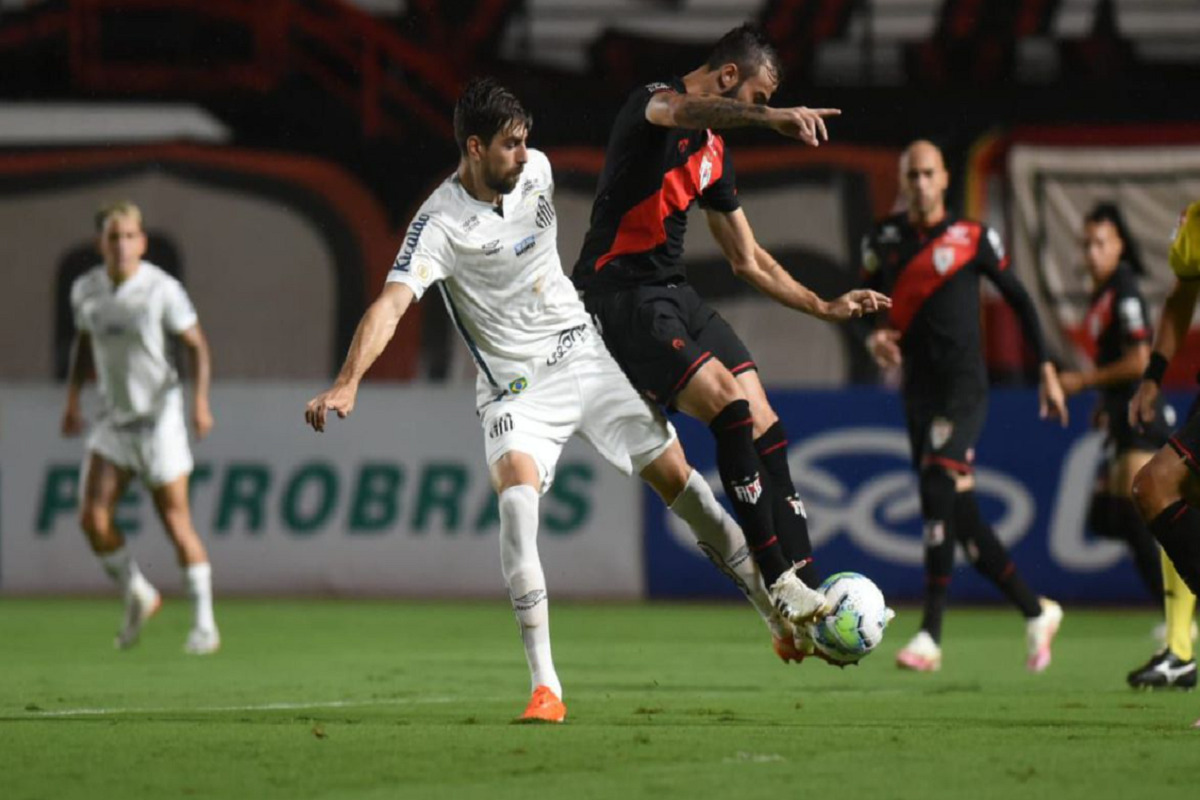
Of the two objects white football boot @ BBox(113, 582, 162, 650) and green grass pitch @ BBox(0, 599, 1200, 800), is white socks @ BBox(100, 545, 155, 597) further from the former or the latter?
green grass pitch @ BBox(0, 599, 1200, 800)

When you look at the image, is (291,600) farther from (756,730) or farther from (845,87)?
(756,730)

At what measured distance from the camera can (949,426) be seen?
10.1 m

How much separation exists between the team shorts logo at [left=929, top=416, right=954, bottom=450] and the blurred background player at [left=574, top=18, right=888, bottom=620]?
2.11 m

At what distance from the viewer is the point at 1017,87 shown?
17.3 metres

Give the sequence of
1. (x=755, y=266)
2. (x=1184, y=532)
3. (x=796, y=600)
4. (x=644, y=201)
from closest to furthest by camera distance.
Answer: (x=1184, y=532), (x=796, y=600), (x=644, y=201), (x=755, y=266)

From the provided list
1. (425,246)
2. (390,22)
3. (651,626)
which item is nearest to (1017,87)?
(390,22)

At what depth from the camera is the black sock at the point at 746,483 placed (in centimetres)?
772

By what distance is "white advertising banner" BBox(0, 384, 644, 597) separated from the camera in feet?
49.0

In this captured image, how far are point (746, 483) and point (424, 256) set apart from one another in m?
1.47

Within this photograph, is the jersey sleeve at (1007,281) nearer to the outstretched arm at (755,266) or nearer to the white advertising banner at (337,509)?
the outstretched arm at (755,266)

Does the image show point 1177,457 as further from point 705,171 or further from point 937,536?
point 937,536

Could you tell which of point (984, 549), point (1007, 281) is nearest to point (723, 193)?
point (1007, 281)

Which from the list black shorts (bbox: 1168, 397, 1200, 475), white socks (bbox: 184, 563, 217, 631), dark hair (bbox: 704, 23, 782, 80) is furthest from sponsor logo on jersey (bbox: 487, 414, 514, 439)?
white socks (bbox: 184, 563, 217, 631)

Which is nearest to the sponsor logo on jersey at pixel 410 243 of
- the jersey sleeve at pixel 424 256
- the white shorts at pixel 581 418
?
the jersey sleeve at pixel 424 256
